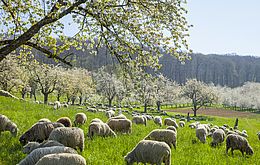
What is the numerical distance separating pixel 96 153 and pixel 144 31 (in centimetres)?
450

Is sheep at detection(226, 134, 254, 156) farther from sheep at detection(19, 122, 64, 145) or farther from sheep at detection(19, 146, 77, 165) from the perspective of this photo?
sheep at detection(19, 146, 77, 165)

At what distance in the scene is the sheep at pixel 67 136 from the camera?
8.75 metres

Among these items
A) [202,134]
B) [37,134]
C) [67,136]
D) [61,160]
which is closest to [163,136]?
[67,136]

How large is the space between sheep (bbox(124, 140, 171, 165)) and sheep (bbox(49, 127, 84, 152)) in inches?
72.0

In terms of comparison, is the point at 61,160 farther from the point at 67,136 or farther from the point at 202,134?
the point at 202,134

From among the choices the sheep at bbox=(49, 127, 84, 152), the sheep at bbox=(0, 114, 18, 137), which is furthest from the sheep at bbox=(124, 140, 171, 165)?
the sheep at bbox=(0, 114, 18, 137)

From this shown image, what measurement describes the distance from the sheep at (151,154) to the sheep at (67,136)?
1.83 meters

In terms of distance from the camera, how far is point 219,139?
15148mm

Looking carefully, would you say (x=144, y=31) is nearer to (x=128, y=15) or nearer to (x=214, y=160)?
(x=128, y=15)

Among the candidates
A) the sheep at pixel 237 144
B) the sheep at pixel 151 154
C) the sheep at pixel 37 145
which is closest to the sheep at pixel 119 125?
the sheep at pixel 237 144

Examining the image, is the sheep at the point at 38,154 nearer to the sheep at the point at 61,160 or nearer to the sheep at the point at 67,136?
the sheep at the point at 61,160

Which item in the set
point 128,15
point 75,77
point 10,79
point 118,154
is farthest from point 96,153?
point 75,77

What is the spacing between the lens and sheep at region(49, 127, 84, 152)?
8750 millimetres

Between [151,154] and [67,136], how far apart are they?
2.85m
